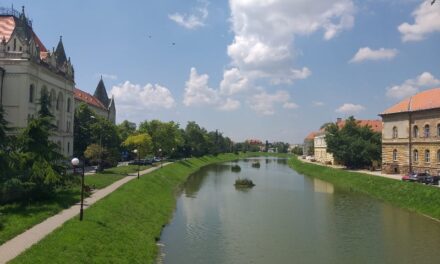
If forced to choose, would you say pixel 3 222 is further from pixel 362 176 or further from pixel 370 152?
pixel 370 152

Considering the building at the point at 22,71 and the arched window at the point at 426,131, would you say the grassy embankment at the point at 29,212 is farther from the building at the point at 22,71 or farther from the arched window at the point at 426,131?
the arched window at the point at 426,131

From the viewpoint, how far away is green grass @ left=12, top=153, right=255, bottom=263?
1672 cm

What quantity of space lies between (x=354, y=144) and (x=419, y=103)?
605 inches

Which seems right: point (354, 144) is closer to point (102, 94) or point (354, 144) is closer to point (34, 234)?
point (34, 234)

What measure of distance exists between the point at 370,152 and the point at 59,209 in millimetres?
55399

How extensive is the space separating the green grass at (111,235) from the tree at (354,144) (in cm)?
4392

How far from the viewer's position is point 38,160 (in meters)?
25.8

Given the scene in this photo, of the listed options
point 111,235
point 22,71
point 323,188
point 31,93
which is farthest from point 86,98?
point 111,235

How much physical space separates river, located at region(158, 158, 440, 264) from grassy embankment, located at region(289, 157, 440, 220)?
118cm

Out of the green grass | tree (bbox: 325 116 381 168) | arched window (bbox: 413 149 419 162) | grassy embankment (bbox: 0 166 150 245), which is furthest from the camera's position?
tree (bbox: 325 116 381 168)

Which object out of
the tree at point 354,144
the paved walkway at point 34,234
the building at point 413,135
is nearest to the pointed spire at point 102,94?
the tree at point 354,144

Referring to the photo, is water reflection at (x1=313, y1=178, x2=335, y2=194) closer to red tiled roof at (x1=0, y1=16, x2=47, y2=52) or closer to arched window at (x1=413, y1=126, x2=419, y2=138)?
arched window at (x1=413, y1=126, x2=419, y2=138)

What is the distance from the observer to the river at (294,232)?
22188 mm

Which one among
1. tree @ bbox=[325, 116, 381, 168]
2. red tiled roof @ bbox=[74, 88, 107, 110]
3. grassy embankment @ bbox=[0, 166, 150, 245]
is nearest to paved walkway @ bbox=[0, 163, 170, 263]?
grassy embankment @ bbox=[0, 166, 150, 245]
